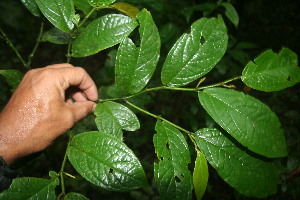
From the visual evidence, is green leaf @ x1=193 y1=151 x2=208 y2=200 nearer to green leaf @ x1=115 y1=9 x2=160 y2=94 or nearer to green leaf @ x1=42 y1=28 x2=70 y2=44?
green leaf @ x1=115 y1=9 x2=160 y2=94

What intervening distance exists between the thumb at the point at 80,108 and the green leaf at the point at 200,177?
579 millimetres

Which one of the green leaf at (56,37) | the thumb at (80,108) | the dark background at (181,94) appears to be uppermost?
the green leaf at (56,37)

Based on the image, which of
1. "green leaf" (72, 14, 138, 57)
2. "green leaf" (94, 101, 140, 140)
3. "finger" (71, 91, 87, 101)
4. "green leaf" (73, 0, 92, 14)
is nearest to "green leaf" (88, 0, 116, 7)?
"green leaf" (72, 14, 138, 57)

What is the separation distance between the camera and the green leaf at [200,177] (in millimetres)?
947

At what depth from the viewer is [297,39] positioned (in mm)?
4418

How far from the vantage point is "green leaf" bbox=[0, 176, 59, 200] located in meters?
0.88

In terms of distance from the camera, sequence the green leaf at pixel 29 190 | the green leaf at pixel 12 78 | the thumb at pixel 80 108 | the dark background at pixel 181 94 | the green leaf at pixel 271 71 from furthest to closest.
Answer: the dark background at pixel 181 94
the green leaf at pixel 12 78
the thumb at pixel 80 108
the green leaf at pixel 271 71
the green leaf at pixel 29 190

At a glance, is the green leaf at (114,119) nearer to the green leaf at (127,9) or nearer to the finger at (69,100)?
the finger at (69,100)

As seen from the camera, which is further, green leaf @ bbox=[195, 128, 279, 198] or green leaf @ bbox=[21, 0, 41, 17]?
green leaf @ bbox=[21, 0, 41, 17]

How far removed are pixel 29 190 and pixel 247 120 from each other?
888 millimetres

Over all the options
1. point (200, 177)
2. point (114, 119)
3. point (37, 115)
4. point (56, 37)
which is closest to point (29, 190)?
point (37, 115)

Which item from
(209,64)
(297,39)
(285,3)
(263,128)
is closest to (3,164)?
(209,64)

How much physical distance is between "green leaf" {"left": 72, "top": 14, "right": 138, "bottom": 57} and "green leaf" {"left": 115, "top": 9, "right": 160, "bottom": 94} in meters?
0.04

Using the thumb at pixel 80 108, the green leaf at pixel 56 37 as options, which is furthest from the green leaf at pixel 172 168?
the green leaf at pixel 56 37
